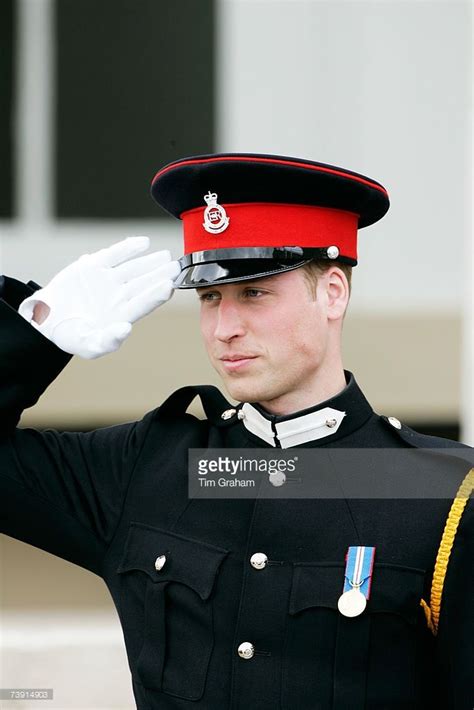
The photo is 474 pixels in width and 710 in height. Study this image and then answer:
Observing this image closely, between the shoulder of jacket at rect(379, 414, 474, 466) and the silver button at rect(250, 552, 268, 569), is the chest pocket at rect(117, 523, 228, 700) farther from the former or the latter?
the shoulder of jacket at rect(379, 414, 474, 466)

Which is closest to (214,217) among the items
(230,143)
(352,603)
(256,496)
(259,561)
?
(256,496)

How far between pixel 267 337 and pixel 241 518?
332 millimetres

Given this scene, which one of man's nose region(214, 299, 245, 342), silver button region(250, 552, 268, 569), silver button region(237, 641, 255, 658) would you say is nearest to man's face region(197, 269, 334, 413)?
man's nose region(214, 299, 245, 342)

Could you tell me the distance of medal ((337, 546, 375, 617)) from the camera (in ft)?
6.44

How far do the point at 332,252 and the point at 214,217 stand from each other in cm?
21

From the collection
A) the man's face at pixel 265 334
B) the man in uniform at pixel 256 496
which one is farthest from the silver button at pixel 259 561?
the man's face at pixel 265 334

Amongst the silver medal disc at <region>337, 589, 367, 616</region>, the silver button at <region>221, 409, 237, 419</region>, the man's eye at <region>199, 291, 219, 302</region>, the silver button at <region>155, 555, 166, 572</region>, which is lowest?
the silver medal disc at <region>337, 589, 367, 616</region>

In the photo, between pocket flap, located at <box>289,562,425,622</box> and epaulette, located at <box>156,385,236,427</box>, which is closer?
pocket flap, located at <box>289,562,425,622</box>

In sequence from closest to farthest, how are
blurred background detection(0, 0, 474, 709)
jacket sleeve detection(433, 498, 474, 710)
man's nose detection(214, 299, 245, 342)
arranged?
jacket sleeve detection(433, 498, 474, 710) < man's nose detection(214, 299, 245, 342) < blurred background detection(0, 0, 474, 709)

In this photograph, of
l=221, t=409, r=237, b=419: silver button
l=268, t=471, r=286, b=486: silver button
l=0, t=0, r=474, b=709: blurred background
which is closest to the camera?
l=268, t=471, r=286, b=486: silver button

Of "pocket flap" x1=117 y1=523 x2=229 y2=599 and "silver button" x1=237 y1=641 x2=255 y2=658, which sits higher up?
"pocket flap" x1=117 y1=523 x2=229 y2=599

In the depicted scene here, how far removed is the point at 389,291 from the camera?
17.8ft

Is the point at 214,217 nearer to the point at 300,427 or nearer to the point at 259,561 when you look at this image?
the point at 300,427

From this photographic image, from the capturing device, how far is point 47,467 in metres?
2.21
